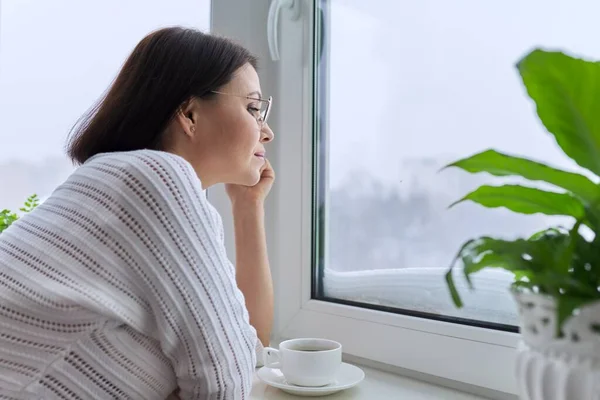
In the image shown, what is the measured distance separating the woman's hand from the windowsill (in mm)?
363

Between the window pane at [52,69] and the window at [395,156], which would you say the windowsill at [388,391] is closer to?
the window at [395,156]

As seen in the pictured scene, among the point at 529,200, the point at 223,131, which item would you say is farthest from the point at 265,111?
the point at 529,200

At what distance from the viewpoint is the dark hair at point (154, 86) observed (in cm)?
99

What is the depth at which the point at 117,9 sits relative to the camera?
58.5 inches

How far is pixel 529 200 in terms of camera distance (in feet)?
1.89

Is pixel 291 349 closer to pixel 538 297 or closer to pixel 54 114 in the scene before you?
pixel 538 297

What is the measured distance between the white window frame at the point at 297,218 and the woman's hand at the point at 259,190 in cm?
4

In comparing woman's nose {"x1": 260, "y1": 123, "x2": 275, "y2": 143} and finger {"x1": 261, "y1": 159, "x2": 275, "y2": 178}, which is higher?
woman's nose {"x1": 260, "y1": 123, "x2": 275, "y2": 143}

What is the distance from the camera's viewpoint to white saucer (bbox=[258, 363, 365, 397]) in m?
0.94

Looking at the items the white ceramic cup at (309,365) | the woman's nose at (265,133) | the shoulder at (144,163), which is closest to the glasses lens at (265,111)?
the woman's nose at (265,133)

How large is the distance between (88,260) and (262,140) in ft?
1.44

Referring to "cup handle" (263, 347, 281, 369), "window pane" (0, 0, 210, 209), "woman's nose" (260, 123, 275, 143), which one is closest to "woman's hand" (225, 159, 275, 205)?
"woman's nose" (260, 123, 275, 143)

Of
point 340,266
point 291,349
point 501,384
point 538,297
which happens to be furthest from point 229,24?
point 538,297

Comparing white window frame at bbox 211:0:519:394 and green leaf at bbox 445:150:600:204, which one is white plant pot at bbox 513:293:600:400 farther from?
white window frame at bbox 211:0:519:394
